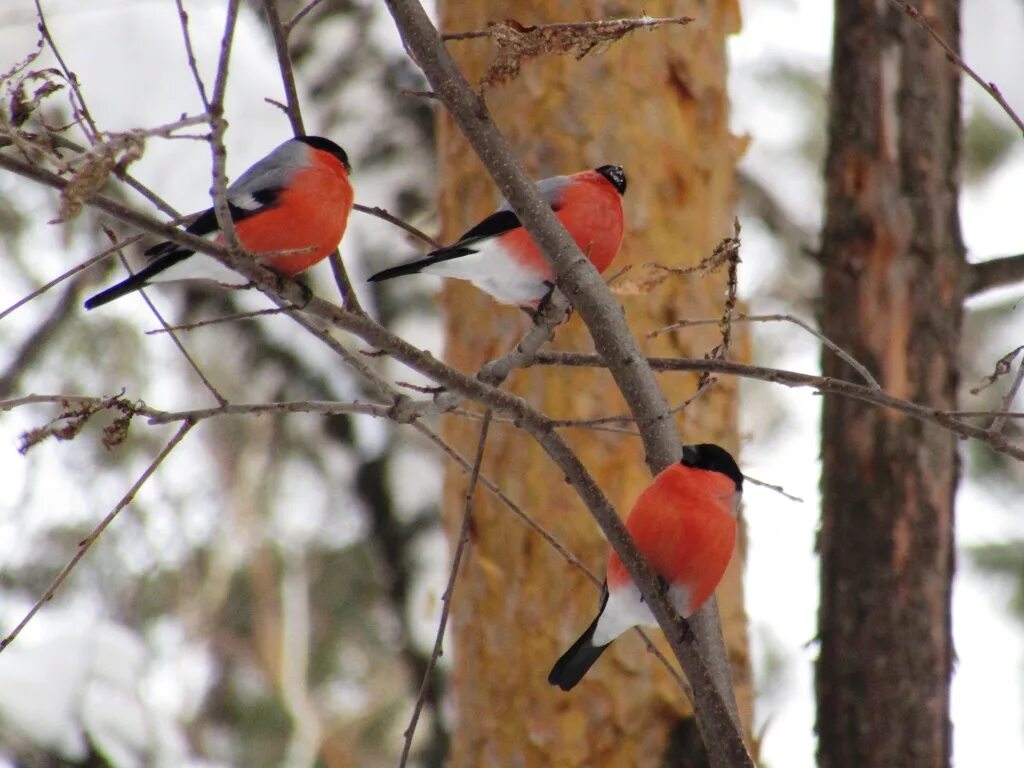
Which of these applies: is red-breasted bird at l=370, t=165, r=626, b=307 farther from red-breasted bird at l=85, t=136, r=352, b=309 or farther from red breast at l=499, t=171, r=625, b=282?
red-breasted bird at l=85, t=136, r=352, b=309

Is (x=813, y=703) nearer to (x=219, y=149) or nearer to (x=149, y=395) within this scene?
(x=219, y=149)

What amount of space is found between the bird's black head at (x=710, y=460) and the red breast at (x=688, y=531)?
0.01 metres

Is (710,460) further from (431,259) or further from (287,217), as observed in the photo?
(287,217)

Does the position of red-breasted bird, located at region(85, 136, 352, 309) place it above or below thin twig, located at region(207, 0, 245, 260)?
above

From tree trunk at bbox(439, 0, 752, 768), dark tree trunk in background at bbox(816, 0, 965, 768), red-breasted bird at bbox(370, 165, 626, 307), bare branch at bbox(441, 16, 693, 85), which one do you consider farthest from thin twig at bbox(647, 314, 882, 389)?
dark tree trunk in background at bbox(816, 0, 965, 768)

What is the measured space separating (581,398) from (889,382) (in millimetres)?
809

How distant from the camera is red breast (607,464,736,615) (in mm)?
1770

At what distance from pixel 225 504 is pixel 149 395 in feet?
4.35

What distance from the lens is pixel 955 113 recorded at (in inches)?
123

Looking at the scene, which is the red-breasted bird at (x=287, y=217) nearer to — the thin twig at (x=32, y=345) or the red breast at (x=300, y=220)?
the red breast at (x=300, y=220)

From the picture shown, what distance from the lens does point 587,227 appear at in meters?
2.14

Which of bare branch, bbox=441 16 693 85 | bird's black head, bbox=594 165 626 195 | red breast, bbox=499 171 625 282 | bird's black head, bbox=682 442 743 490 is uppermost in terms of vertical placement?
bird's black head, bbox=594 165 626 195

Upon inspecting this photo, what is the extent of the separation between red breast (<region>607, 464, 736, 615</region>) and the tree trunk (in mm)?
800

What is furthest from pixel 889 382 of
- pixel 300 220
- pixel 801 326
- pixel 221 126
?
pixel 221 126
